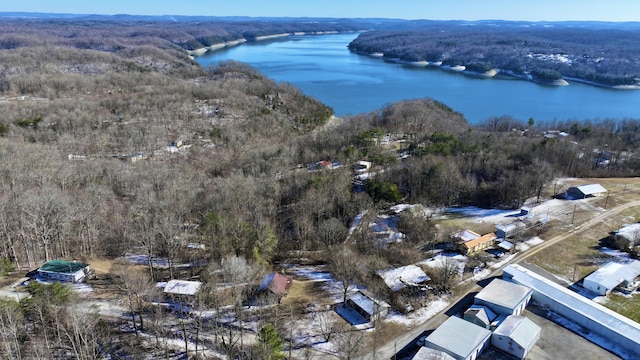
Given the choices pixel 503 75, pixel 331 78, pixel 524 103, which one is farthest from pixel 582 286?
pixel 503 75

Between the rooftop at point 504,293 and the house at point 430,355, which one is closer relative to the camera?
the house at point 430,355

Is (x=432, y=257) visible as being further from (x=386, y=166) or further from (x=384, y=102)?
(x=384, y=102)

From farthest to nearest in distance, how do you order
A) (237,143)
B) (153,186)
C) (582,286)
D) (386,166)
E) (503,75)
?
(503,75) → (237,143) → (386,166) → (153,186) → (582,286)

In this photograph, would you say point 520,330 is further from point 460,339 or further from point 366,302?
point 366,302

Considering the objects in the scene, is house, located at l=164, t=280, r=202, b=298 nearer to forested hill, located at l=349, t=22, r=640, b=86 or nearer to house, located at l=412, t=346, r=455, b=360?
house, located at l=412, t=346, r=455, b=360

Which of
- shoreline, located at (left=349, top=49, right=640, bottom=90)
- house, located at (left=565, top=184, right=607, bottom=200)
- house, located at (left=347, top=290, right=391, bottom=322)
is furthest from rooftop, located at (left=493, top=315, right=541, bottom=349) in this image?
shoreline, located at (left=349, top=49, right=640, bottom=90)

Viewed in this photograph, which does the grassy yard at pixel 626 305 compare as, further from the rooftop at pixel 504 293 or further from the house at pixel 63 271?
the house at pixel 63 271

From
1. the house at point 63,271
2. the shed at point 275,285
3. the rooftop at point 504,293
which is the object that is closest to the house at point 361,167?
the shed at point 275,285
